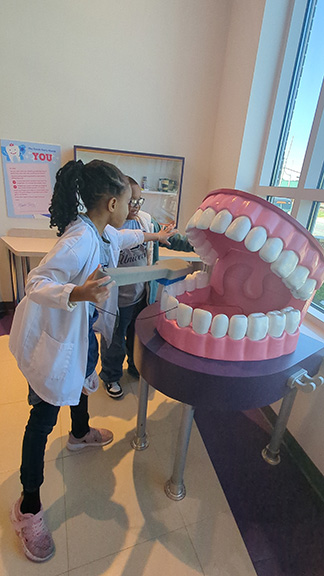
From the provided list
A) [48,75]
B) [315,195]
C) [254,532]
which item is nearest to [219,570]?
[254,532]

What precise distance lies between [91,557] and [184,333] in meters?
0.79

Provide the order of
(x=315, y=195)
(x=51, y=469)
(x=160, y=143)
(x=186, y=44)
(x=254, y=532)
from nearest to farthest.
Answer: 1. (x=254, y=532)
2. (x=51, y=469)
3. (x=315, y=195)
4. (x=186, y=44)
5. (x=160, y=143)

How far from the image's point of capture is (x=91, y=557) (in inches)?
37.1

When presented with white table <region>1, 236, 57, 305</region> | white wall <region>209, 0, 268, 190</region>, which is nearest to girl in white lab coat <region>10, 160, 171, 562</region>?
white table <region>1, 236, 57, 305</region>

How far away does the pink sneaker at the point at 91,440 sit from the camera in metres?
1.29

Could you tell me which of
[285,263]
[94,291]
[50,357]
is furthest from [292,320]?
[50,357]

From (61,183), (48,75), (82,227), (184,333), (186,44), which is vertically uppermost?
(186,44)

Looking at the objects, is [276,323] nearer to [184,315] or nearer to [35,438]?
[184,315]

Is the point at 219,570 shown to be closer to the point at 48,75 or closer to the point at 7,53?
the point at 48,75

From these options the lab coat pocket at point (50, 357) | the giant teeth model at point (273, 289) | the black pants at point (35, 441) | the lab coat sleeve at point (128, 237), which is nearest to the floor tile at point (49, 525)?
the black pants at point (35, 441)

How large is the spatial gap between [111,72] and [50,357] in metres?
2.13

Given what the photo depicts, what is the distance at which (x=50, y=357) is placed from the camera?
85 centimetres

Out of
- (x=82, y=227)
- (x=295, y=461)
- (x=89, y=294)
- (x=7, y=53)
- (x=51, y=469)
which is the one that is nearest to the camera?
(x=89, y=294)

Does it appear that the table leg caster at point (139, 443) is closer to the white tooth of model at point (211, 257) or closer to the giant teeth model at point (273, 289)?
the giant teeth model at point (273, 289)
